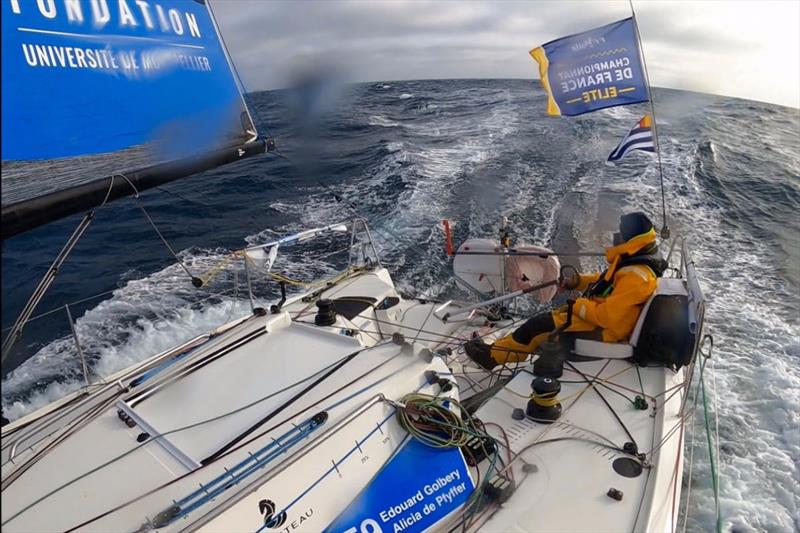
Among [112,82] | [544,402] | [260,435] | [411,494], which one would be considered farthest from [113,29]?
[544,402]

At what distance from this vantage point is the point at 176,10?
2.28m

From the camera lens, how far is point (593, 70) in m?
5.02

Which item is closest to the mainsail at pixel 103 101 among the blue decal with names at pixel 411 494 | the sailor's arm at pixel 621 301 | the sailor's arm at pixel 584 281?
the blue decal with names at pixel 411 494

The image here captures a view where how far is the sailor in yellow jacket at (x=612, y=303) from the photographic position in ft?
10.9

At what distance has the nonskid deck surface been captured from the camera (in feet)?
6.24

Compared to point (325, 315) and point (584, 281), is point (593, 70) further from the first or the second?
point (325, 315)

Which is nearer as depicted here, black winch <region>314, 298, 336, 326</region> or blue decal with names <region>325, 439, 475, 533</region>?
blue decal with names <region>325, 439, 475, 533</region>

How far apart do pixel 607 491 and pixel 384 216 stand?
6672mm

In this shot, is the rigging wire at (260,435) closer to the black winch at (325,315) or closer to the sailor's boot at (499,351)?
the black winch at (325,315)

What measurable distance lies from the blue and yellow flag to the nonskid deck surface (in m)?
2.81

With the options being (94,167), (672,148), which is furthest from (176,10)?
(672,148)

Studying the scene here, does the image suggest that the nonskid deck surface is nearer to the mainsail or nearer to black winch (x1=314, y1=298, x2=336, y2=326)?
black winch (x1=314, y1=298, x2=336, y2=326)

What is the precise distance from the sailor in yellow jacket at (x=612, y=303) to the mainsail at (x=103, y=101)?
231 centimetres

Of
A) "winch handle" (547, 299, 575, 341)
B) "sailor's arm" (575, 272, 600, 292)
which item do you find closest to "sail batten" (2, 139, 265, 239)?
"winch handle" (547, 299, 575, 341)
